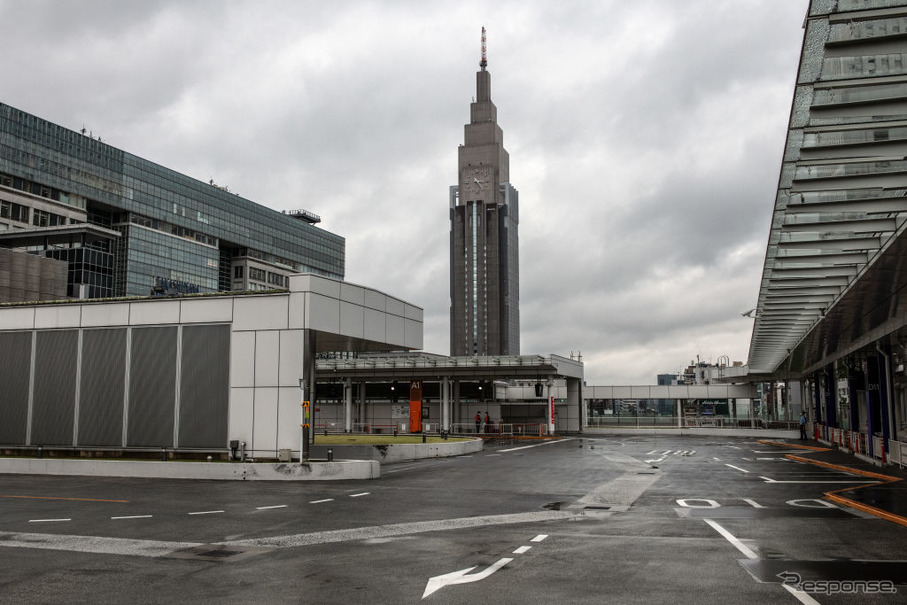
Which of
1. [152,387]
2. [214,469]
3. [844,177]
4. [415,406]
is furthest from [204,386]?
[844,177]

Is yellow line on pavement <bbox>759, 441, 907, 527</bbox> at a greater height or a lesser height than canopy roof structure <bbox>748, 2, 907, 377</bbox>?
lesser

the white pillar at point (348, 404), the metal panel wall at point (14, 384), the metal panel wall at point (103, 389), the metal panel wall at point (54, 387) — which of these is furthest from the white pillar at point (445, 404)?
the metal panel wall at point (14, 384)

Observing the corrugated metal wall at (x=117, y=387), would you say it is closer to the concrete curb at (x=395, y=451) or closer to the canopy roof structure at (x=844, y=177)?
the concrete curb at (x=395, y=451)

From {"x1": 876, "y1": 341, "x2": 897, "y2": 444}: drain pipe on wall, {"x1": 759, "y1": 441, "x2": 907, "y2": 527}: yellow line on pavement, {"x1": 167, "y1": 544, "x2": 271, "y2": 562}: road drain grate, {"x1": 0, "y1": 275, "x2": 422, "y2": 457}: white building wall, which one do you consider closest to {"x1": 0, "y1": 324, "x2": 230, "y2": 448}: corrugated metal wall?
{"x1": 0, "y1": 275, "x2": 422, "y2": 457}: white building wall

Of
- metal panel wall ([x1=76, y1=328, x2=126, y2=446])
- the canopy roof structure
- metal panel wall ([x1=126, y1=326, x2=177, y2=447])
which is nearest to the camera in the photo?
the canopy roof structure

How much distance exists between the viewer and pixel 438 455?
3762 centimetres

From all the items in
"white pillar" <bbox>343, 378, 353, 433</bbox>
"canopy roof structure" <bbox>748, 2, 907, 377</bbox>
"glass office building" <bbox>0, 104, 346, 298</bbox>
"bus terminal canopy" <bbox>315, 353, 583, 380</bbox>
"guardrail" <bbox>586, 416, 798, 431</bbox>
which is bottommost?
"guardrail" <bbox>586, 416, 798, 431</bbox>

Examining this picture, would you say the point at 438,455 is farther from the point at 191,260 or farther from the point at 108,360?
the point at 191,260

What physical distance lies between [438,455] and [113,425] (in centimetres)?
1534

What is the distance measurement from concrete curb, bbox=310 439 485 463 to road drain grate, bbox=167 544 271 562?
1787cm

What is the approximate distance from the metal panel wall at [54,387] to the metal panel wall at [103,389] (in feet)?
2.05

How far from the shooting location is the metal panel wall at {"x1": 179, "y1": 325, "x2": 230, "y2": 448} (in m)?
28.9

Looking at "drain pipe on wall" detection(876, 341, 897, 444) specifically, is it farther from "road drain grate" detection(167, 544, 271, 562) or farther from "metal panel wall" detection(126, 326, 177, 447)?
"metal panel wall" detection(126, 326, 177, 447)

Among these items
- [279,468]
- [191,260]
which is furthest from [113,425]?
[191,260]
